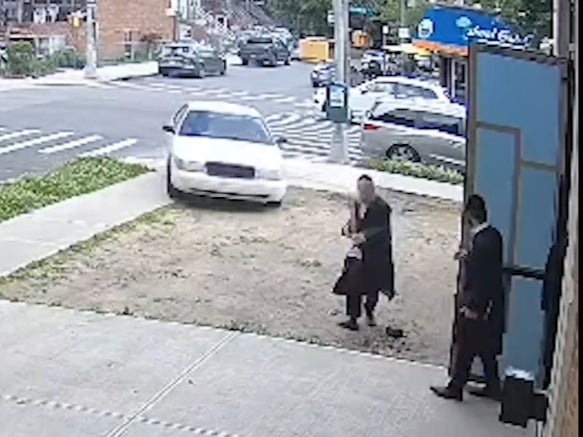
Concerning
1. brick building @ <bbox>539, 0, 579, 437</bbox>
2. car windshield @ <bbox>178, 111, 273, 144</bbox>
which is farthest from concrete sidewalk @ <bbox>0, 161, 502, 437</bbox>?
car windshield @ <bbox>178, 111, 273, 144</bbox>

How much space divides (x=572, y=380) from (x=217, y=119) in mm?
14313

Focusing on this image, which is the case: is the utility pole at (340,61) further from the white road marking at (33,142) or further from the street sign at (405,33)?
the street sign at (405,33)

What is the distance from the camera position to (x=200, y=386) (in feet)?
29.9

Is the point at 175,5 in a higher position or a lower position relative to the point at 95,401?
higher

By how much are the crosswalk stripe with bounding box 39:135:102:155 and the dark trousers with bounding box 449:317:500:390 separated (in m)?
15.4

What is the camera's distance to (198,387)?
29.8 feet

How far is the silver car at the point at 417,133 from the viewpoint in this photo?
23875mm

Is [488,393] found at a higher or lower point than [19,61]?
lower

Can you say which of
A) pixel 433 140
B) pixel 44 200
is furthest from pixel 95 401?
pixel 433 140

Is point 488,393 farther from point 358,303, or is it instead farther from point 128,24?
point 128,24

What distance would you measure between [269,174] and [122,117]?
14.2 meters

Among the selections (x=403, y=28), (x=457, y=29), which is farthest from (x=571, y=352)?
(x=403, y=28)

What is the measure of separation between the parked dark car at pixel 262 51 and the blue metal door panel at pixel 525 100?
51902 mm

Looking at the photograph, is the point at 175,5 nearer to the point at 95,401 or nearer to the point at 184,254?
the point at 184,254
